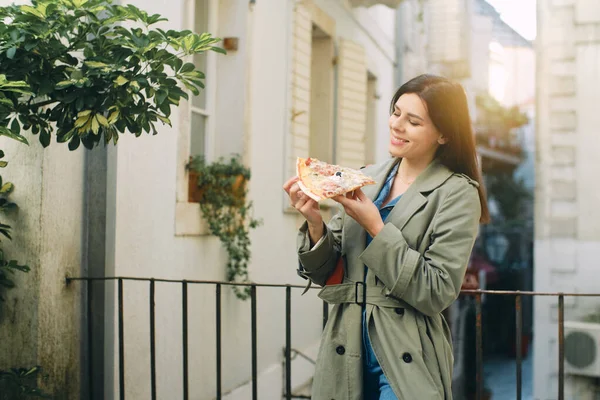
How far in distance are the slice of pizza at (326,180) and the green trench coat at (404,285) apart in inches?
6.0

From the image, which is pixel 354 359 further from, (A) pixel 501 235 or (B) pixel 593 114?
(A) pixel 501 235

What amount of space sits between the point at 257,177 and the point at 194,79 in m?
3.79

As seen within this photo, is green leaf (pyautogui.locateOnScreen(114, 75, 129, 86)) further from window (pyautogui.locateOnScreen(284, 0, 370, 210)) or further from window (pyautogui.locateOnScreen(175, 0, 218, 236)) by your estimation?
window (pyautogui.locateOnScreen(284, 0, 370, 210))

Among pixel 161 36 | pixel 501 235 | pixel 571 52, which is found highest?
pixel 571 52

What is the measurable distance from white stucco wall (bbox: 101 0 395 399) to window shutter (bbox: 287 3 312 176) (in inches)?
5.6

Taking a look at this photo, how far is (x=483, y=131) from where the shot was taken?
24828 mm

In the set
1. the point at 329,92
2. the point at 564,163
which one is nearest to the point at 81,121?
the point at 329,92

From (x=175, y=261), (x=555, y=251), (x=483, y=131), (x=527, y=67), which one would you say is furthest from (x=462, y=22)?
(x=175, y=261)

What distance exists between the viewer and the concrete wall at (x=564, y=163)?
10.1 metres

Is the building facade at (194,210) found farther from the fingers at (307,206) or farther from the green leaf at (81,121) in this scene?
the fingers at (307,206)

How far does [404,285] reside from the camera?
2297 millimetres

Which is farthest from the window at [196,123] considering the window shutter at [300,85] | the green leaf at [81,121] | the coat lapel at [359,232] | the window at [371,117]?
the window at [371,117]

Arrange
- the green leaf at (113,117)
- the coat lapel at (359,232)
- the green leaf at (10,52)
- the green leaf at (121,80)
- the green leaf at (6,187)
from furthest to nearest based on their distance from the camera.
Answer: the green leaf at (6,187), the green leaf at (113,117), the green leaf at (121,80), the green leaf at (10,52), the coat lapel at (359,232)

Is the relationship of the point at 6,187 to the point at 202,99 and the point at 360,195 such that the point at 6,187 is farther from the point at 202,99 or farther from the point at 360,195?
the point at 202,99
